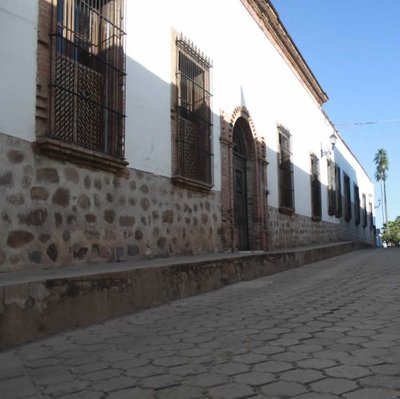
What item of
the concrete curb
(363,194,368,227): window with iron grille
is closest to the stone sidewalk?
the concrete curb

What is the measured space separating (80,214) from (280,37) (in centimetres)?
989

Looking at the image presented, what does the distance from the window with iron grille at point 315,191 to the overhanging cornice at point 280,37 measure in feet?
8.68

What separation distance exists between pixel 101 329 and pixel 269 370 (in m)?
1.78

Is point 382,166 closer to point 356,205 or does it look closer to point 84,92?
point 356,205

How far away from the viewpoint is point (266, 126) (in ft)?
38.5

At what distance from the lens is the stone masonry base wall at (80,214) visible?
14.3 feet

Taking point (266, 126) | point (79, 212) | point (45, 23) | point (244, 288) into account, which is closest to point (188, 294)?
point (244, 288)

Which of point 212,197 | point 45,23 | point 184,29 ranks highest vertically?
point 184,29

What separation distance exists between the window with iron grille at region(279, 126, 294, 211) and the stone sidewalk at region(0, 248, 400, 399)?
7.44 metres

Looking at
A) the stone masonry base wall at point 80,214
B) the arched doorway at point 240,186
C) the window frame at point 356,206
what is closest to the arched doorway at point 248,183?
the arched doorway at point 240,186

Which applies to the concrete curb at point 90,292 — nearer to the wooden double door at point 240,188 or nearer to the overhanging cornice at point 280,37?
the wooden double door at point 240,188

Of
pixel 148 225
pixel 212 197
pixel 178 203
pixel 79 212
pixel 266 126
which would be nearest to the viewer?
pixel 79 212

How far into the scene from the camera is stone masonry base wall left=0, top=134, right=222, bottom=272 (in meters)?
4.36

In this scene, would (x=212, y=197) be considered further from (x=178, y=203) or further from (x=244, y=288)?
(x=244, y=288)
